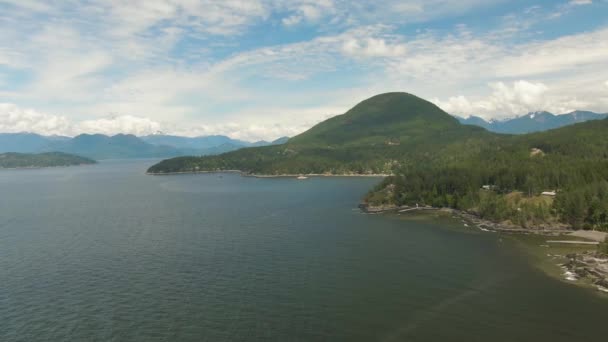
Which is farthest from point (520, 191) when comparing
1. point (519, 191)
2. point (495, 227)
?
point (495, 227)

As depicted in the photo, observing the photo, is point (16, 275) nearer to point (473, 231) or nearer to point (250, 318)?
point (250, 318)

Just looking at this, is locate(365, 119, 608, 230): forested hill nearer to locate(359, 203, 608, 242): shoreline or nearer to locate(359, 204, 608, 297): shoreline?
locate(359, 203, 608, 242): shoreline

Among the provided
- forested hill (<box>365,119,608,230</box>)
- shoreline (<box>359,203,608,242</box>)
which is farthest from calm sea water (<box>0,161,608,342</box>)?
forested hill (<box>365,119,608,230</box>)

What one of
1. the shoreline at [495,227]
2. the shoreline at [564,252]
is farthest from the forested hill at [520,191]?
the shoreline at [564,252]

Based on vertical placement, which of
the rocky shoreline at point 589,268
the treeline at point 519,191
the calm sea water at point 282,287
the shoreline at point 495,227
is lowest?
the calm sea water at point 282,287

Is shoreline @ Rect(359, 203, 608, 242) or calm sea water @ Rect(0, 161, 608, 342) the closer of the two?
calm sea water @ Rect(0, 161, 608, 342)

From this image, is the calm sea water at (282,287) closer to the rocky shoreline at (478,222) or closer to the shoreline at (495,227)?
the rocky shoreline at (478,222)

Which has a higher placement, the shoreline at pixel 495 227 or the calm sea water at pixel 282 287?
the shoreline at pixel 495 227

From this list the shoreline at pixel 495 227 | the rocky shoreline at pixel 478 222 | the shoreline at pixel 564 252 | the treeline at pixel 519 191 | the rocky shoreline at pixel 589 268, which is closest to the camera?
the rocky shoreline at pixel 589 268
